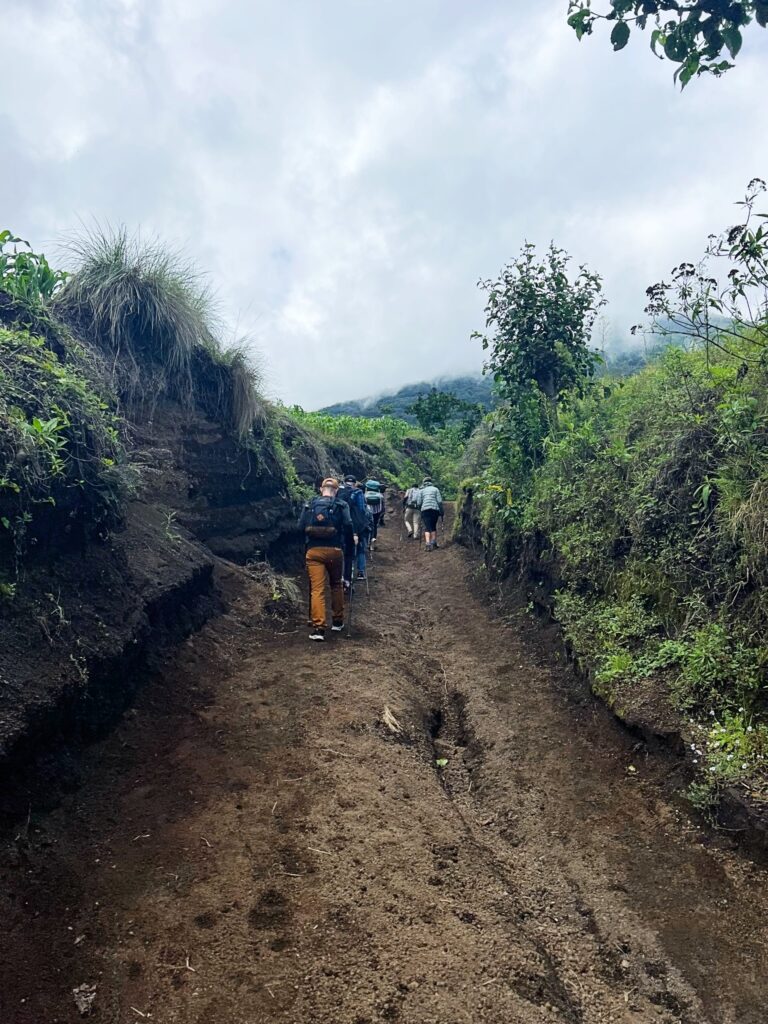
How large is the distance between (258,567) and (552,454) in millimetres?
4366

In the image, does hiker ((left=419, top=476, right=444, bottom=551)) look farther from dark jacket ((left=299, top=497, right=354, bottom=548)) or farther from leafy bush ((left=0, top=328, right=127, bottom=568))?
leafy bush ((left=0, top=328, right=127, bottom=568))

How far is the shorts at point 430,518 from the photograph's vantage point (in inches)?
583

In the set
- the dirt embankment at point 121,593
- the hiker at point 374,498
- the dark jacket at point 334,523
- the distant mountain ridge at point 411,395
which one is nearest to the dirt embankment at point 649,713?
the dark jacket at point 334,523

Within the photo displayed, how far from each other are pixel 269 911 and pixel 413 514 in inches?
537

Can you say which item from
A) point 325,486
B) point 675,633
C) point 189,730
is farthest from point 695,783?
point 325,486

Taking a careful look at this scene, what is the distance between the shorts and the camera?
48.6ft

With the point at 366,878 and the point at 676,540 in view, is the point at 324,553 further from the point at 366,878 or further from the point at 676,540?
the point at 366,878

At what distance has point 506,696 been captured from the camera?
6.38 meters

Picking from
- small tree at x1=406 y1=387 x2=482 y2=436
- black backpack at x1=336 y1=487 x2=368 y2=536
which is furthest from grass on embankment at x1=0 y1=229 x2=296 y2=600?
small tree at x1=406 y1=387 x2=482 y2=436

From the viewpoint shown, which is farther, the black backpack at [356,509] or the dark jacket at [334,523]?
the black backpack at [356,509]

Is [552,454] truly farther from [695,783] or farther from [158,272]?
[158,272]

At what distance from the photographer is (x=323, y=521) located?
7.81m

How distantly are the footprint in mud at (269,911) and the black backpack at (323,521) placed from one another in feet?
15.2

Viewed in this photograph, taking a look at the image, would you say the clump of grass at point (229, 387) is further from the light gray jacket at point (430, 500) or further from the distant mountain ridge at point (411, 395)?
the distant mountain ridge at point (411, 395)
